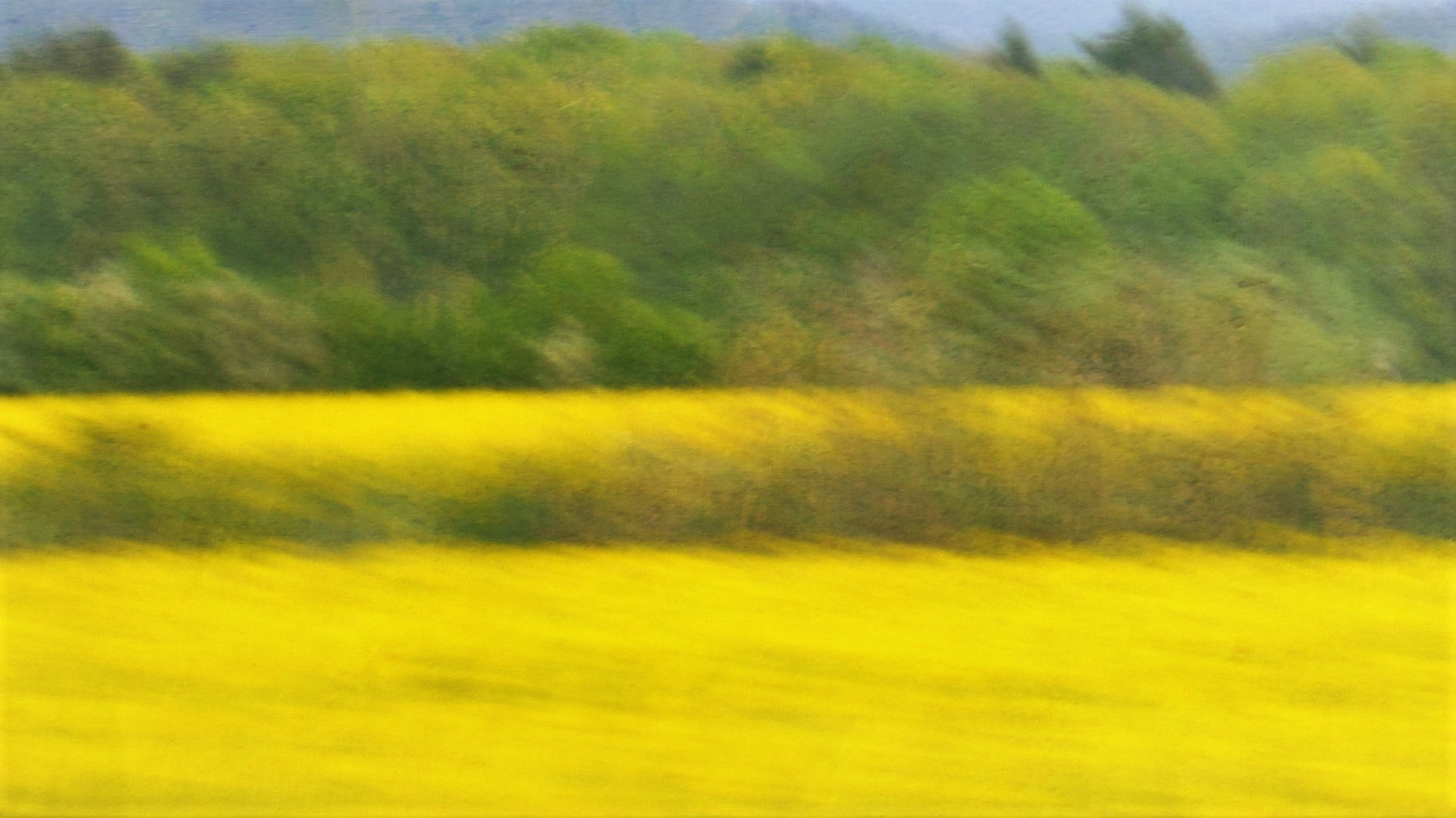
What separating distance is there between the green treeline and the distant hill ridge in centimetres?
6

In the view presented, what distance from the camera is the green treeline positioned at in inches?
161

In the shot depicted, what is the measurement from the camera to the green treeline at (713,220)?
410 cm

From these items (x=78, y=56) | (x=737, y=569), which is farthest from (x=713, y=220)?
(x=78, y=56)

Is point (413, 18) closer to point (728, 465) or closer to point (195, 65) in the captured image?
point (195, 65)

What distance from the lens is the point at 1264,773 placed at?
3500 millimetres

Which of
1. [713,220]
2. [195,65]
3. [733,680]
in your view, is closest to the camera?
[733,680]

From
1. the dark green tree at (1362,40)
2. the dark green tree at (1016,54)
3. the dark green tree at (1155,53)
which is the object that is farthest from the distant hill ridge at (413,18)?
the dark green tree at (1362,40)

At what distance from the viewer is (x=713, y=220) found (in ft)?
13.6

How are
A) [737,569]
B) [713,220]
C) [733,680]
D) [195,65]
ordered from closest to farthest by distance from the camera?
1. [733,680]
2. [737,569]
3. [713,220]
4. [195,65]

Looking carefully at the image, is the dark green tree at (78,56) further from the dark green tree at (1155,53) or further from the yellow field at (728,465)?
the dark green tree at (1155,53)

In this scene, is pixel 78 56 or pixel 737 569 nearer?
pixel 737 569

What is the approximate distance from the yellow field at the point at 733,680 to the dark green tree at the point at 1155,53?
1.34 m

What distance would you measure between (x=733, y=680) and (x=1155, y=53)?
219 centimetres

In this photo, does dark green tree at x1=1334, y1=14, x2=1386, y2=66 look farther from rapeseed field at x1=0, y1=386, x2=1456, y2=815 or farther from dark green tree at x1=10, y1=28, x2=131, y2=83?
dark green tree at x1=10, y1=28, x2=131, y2=83
